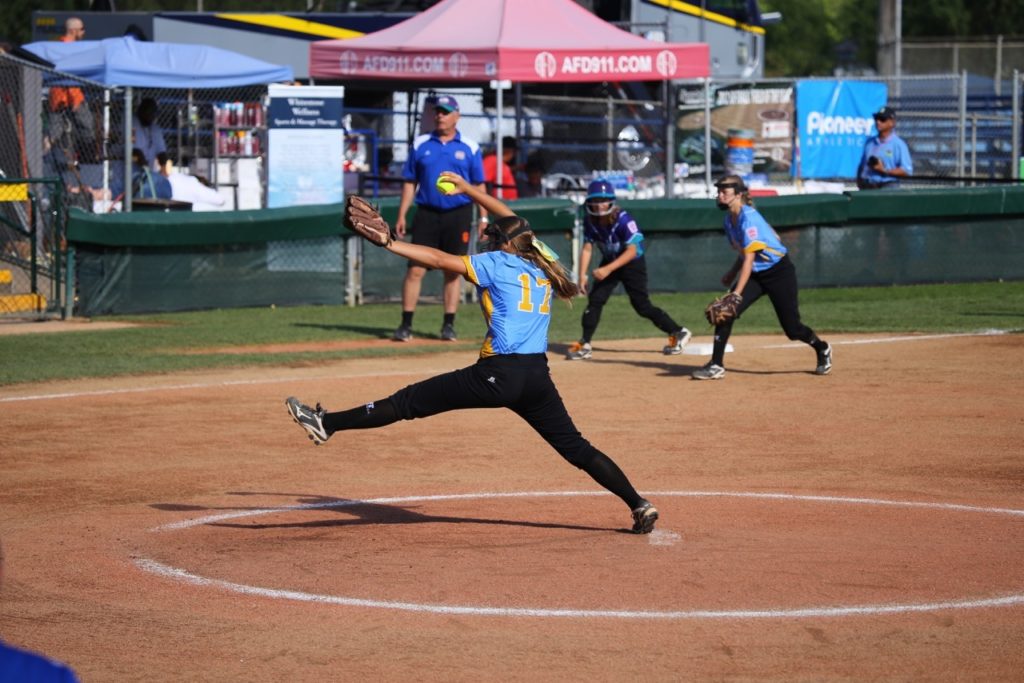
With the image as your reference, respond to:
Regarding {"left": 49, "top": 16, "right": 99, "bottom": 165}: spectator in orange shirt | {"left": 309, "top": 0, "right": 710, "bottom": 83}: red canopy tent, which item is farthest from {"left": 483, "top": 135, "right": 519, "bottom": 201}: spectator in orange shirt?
{"left": 49, "top": 16, "right": 99, "bottom": 165}: spectator in orange shirt

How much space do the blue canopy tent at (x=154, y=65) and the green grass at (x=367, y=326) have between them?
5.81 metres

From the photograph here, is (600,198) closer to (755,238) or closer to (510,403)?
(755,238)

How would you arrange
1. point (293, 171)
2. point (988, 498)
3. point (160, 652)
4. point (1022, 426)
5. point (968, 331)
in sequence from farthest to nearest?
point (293, 171) → point (968, 331) → point (1022, 426) → point (988, 498) → point (160, 652)

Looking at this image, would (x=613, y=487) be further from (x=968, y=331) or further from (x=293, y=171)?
(x=293, y=171)

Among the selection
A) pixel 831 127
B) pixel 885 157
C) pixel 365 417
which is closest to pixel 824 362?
pixel 365 417

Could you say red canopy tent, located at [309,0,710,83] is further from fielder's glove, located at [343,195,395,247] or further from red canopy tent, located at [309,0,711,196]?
fielder's glove, located at [343,195,395,247]

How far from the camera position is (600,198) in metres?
14.4

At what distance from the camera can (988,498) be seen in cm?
891

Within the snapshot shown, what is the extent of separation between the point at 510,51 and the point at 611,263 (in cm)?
737

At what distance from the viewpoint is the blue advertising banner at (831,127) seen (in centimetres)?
2648

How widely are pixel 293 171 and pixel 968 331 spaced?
391 inches

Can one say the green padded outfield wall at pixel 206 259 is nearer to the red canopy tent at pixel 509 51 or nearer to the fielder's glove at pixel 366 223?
the red canopy tent at pixel 509 51

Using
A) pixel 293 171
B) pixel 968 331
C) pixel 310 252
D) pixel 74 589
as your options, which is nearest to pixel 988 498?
pixel 74 589

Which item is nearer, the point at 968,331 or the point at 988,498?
the point at 988,498
